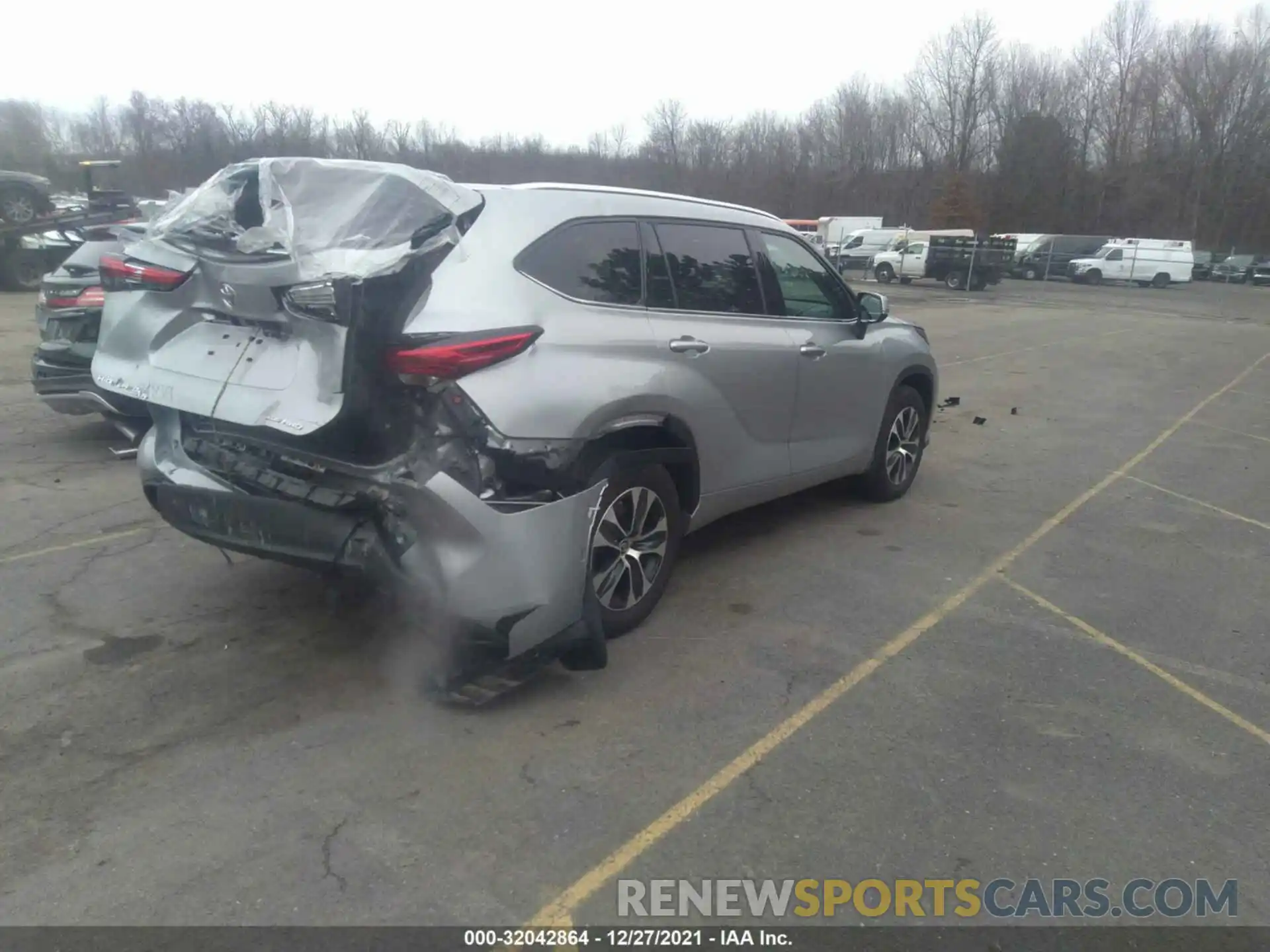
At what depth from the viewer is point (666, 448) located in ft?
14.0

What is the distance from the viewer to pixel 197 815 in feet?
9.95

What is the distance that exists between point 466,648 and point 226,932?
128cm

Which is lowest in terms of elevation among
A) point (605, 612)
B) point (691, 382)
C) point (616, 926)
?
point (616, 926)

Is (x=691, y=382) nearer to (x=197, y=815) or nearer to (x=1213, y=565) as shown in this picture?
(x=197, y=815)

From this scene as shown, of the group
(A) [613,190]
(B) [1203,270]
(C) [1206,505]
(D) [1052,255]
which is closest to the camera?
(A) [613,190]

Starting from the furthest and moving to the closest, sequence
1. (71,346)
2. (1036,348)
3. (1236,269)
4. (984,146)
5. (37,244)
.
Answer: (984,146)
(1236,269)
(37,244)
(1036,348)
(71,346)

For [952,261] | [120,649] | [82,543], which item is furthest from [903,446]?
[952,261]

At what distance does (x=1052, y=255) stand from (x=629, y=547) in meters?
46.5

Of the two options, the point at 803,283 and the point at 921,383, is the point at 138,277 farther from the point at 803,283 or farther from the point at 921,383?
the point at 921,383

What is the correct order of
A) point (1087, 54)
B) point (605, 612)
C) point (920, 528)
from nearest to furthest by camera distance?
point (605, 612)
point (920, 528)
point (1087, 54)

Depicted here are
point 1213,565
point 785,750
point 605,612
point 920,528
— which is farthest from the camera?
point 920,528

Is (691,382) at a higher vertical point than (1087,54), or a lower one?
lower

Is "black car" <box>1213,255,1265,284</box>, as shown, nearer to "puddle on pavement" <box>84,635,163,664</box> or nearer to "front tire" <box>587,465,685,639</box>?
"front tire" <box>587,465,685,639</box>

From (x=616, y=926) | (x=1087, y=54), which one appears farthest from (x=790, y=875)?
(x=1087, y=54)
